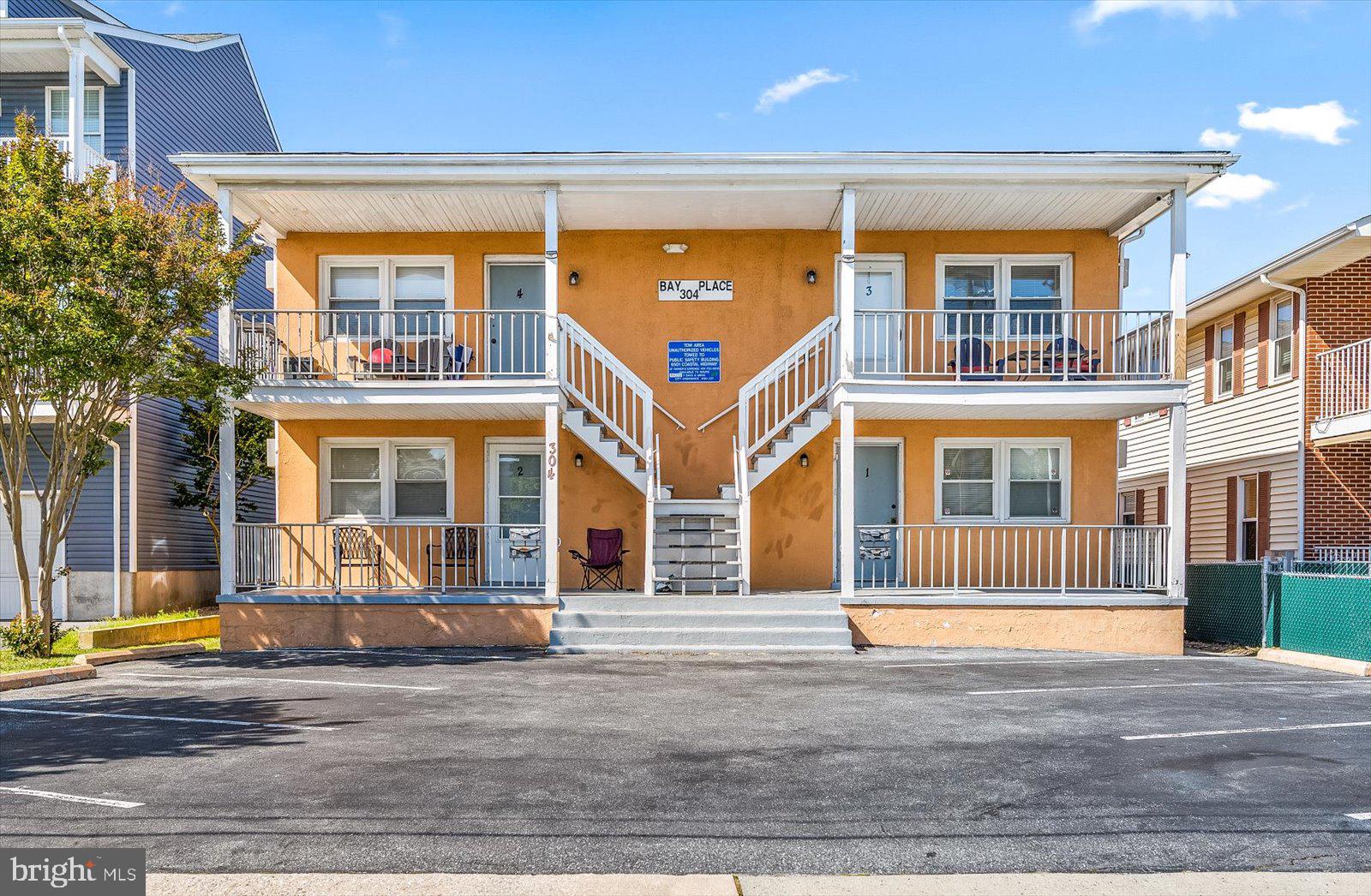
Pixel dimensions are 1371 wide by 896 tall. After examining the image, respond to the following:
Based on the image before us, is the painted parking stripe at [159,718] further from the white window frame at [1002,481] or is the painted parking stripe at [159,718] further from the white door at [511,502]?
the white window frame at [1002,481]

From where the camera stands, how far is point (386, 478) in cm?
1521

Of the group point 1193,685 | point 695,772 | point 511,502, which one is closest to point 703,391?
point 511,502

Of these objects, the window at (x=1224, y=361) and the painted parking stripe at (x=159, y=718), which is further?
the window at (x=1224, y=361)

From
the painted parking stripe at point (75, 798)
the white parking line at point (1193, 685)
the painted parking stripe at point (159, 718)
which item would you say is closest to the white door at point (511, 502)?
the painted parking stripe at point (159, 718)

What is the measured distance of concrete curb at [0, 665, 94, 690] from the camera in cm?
984

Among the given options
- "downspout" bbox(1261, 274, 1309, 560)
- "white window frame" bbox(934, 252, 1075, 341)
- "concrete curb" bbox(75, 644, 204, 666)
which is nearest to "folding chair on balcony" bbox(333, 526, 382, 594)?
"concrete curb" bbox(75, 644, 204, 666)

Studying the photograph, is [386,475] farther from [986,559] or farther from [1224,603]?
[1224,603]

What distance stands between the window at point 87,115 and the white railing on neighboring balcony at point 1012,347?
12.8m

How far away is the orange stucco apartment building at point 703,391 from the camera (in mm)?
12836

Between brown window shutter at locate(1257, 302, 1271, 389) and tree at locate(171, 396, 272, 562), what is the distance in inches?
685

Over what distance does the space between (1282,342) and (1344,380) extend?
5.82 feet

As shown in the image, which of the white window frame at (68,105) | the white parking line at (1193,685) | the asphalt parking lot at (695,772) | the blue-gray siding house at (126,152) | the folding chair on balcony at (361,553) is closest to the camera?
the asphalt parking lot at (695,772)

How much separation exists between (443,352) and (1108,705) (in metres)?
8.94

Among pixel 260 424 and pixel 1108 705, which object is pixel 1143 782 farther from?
pixel 260 424
